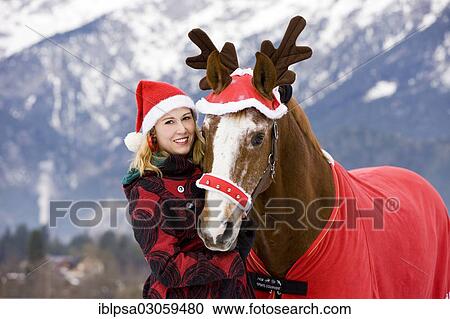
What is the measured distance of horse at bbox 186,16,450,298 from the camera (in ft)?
8.51

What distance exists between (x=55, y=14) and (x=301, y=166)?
259 ft

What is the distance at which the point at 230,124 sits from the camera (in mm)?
2648

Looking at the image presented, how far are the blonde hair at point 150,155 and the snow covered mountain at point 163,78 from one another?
62.4 m

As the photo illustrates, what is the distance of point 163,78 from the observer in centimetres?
7119

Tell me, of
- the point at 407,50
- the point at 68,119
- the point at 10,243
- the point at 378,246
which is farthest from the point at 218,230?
the point at 407,50

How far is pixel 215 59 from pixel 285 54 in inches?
14.3

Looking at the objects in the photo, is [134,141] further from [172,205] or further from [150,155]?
[172,205]

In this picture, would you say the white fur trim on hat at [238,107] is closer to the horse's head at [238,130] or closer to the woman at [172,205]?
the horse's head at [238,130]

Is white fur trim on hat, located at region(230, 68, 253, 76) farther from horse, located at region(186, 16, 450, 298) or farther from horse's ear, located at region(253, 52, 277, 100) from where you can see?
horse's ear, located at region(253, 52, 277, 100)

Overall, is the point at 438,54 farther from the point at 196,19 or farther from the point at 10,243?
the point at 10,243

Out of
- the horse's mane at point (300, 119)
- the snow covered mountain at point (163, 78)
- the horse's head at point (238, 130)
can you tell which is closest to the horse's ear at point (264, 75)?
the horse's head at point (238, 130)

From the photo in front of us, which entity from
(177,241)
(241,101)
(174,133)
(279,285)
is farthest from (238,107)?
(279,285)

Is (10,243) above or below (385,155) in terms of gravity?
below

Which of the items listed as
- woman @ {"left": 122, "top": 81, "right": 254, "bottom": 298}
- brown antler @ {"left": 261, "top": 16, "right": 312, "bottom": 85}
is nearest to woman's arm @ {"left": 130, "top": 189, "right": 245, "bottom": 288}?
woman @ {"left": 122, "top": 81, "right": 254, "bottom": 298}
